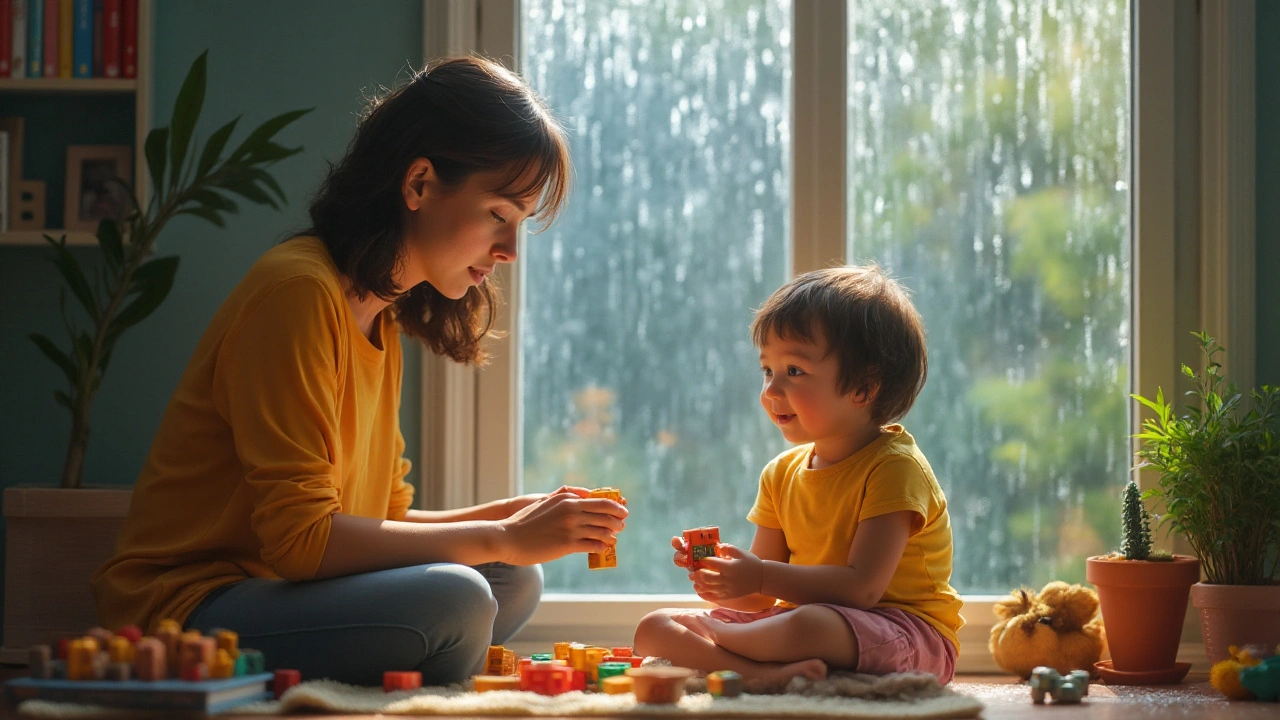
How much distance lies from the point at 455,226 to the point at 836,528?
2.52 feet

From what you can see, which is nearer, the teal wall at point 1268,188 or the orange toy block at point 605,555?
the orange toy block at point 605,555

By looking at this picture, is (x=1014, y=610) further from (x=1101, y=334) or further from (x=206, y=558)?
(x=206, y=558)

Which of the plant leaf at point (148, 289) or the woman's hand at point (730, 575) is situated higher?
the plant leaf at point (148, 289)

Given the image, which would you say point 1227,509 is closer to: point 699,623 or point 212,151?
point 699,623

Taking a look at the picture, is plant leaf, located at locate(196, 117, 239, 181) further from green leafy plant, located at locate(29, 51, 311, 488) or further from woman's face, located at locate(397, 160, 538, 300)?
woman's face, located at locate(397, 160, 538, 300)

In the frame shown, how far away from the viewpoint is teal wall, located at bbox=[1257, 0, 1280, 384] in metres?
2.30

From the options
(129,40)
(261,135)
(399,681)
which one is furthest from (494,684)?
(129,40)

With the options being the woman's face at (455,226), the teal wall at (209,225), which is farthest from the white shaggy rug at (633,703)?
the teal wall at (209,225)

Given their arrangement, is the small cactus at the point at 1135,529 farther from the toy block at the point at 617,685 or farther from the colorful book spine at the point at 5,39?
the colorful book spine at the point at 5,39

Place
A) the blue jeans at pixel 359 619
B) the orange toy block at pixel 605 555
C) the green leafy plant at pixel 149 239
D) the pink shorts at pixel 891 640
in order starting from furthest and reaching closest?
the green leafy plant at pixel 149 239 < the orange toy block at pixel 605 555 < the pink shorts at pixel 891 640 < the blue jeans at pixel 359 619

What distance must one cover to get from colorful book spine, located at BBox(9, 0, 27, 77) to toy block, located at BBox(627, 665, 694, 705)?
167 centimetres

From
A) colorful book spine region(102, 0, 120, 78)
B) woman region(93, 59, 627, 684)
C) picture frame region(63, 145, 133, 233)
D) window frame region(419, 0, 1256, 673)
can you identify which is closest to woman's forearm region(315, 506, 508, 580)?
woman region(93, 59, 627, 684)

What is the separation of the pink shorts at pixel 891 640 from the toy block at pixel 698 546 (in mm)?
126

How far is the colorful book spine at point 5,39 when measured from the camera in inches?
86.7
